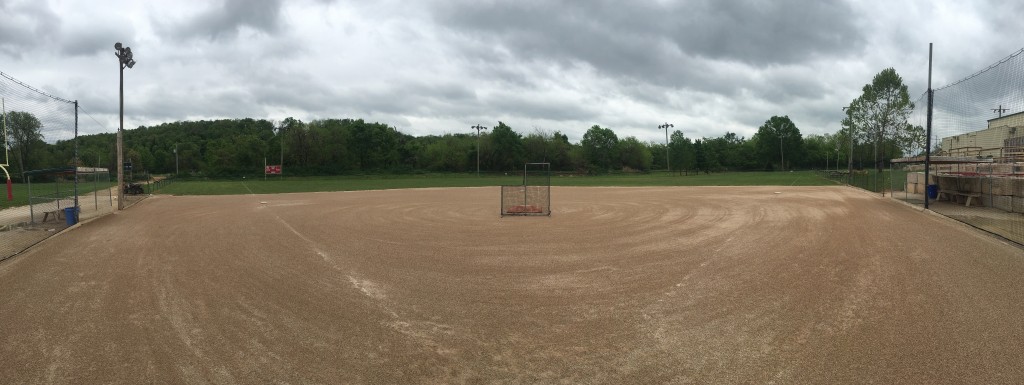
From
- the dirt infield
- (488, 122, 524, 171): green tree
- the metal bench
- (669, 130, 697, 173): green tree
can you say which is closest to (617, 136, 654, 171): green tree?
(669, 130, 697, 173): green tree

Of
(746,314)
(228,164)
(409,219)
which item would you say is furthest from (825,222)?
(228,164)

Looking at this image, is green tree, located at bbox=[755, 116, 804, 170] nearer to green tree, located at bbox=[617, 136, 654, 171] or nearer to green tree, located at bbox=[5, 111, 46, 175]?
green tree, located at bbox=[617, 136, 654, 171]

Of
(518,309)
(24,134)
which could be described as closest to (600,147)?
(24,134)

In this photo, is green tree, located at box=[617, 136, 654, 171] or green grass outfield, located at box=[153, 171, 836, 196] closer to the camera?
green grass outfield, located at box=[153, 171, 836, 196]

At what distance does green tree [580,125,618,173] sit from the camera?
129 meters

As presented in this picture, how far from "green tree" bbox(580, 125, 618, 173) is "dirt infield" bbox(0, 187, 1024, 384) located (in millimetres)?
114705

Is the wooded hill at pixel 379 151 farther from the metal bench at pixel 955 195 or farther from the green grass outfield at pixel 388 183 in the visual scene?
the metal bench at pixel 955 195

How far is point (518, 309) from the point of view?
7477 millimetres

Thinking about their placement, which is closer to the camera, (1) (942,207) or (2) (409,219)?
(2) (409,219)

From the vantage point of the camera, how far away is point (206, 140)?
395ft

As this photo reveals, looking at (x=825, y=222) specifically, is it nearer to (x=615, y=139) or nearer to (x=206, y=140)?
(x=615, y=139)

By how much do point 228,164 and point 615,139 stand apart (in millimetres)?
84576

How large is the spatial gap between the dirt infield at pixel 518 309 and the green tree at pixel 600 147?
114705mm

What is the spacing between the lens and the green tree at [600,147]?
5065 inches
